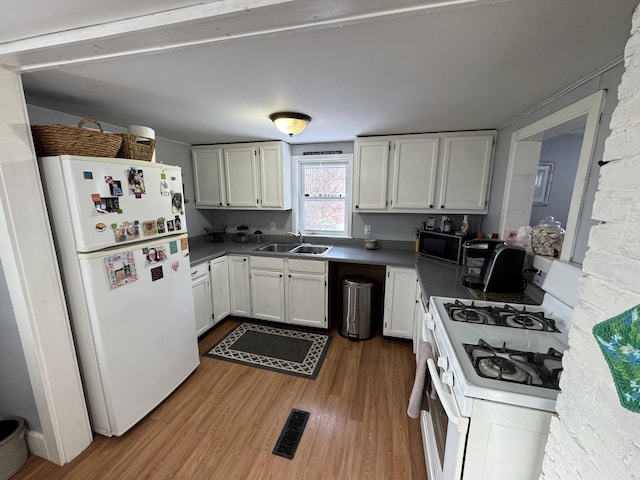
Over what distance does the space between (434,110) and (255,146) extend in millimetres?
1979

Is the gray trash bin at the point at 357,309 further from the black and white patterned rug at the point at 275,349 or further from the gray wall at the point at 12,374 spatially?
the gray wall at the point at 12,374

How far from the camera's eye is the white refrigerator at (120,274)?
4.50 feet

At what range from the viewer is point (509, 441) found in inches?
A: 34.9

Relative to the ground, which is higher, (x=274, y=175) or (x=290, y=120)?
(x=290, y=120)

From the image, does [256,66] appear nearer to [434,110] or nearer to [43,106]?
[434,110]

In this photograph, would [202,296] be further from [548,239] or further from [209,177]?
[548,239]

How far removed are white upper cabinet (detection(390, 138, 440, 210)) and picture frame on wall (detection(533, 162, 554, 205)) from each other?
54.1 inches

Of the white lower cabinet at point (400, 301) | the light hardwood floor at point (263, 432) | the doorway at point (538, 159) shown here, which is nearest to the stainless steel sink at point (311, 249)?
the white lower cabinet at point (400, 301)

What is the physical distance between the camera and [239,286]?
2.97m

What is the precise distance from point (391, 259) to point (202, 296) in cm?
196

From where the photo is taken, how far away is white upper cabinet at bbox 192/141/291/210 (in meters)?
3.03

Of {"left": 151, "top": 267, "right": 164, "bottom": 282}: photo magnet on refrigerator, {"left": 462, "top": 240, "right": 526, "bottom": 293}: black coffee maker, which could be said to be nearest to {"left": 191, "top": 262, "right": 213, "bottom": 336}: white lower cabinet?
{"left": 151, "top": 267, "right": 164, "bottom": 282}: photo magnet on refrigerator

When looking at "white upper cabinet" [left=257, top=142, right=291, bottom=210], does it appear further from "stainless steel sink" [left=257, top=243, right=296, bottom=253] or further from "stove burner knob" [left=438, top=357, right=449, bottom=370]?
"stove burner knob" [left=438, top=357, right=449, bottom=370]

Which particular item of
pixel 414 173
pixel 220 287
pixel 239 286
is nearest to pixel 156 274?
pixel 220 287
